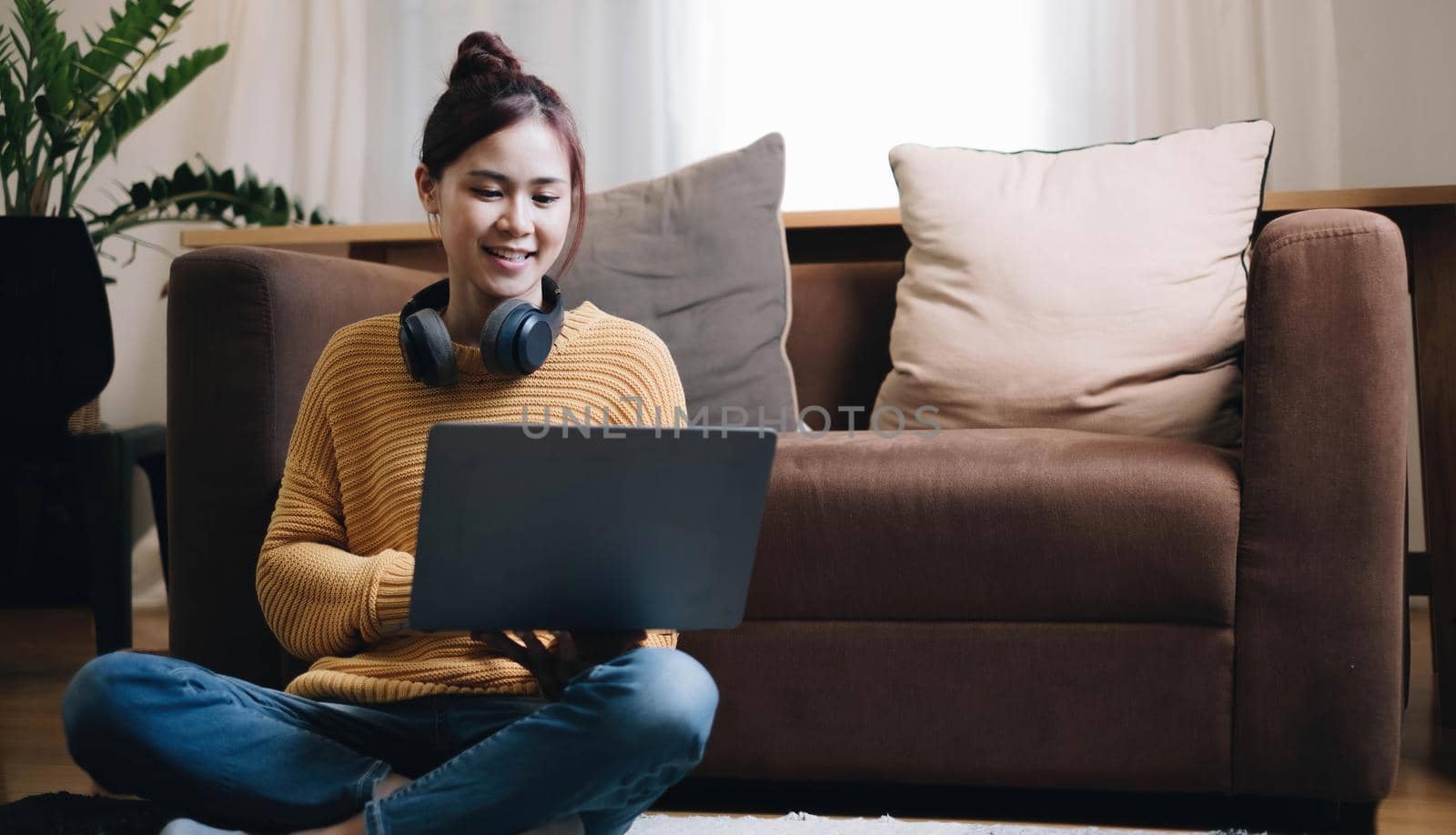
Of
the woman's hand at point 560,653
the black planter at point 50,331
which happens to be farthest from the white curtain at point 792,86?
the woman's hand at point 560,653

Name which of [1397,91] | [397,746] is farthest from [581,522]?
[1397,91]

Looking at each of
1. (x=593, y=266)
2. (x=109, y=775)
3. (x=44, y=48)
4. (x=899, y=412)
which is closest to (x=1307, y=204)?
(x=899, y=412)

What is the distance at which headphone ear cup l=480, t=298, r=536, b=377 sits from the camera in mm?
1132

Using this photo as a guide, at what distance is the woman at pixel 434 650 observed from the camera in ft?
3.29

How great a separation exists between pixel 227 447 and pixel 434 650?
1.40 feet

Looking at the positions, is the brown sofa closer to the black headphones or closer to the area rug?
the area rug

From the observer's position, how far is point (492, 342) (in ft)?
3.72

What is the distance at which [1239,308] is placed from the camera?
5.46ft

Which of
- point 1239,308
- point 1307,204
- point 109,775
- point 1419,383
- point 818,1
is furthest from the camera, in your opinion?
point 818,1

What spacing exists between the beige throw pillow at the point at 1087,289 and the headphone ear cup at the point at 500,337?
29.7 inches

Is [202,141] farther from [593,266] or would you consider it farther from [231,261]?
[231,261]

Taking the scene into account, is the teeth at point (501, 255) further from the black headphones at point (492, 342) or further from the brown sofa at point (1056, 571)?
the brown sofa at point (1056, 571)

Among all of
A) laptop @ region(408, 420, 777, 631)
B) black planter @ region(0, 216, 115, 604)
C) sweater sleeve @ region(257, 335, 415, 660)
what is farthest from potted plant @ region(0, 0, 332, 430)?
laptop @ region(408, 420, 777, 631)

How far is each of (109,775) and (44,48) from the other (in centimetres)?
186
